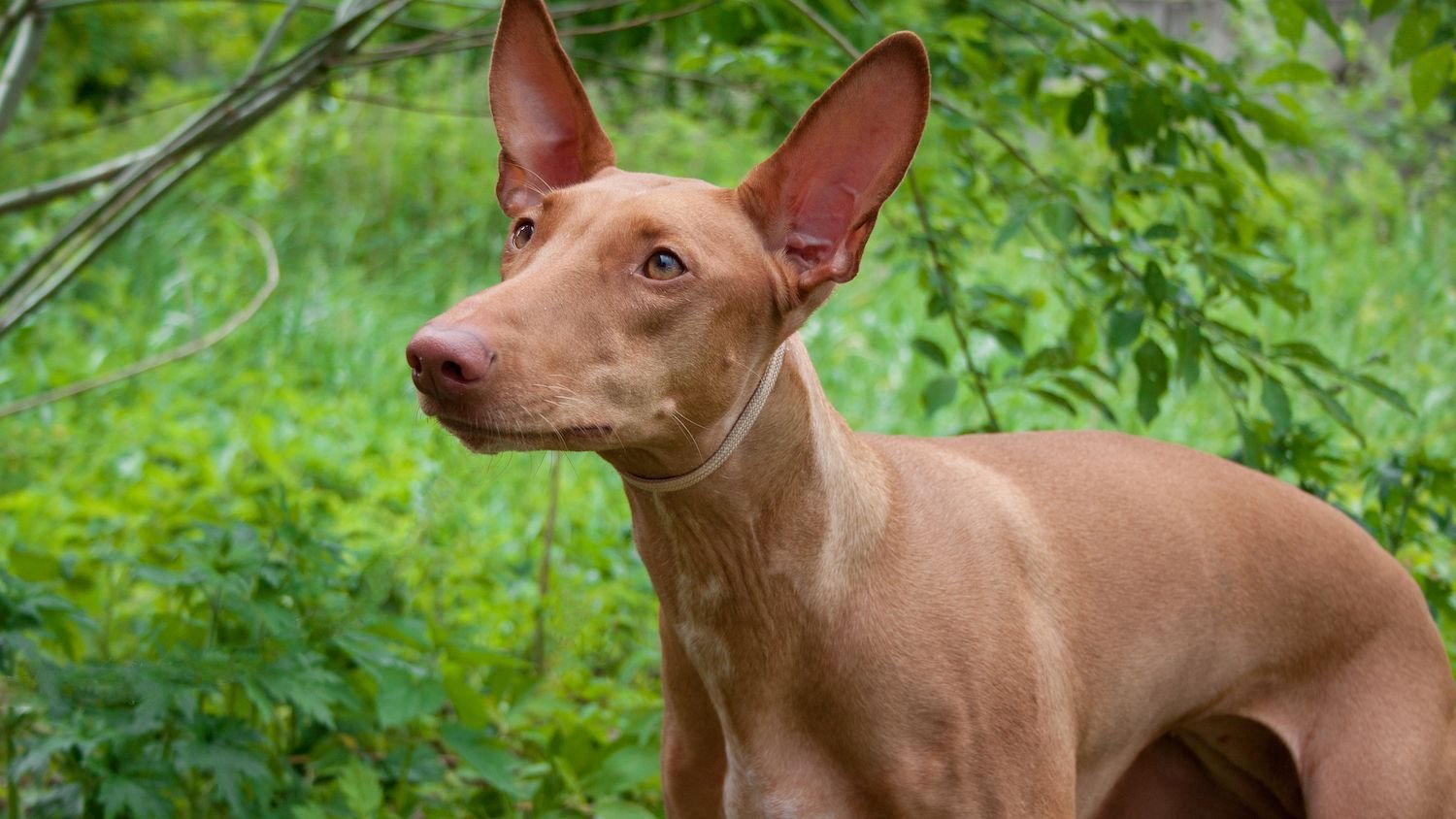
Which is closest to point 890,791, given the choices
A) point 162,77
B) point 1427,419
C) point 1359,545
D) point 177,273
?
point 1359,545

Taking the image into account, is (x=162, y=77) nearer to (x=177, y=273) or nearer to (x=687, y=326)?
(x=177, y=273)

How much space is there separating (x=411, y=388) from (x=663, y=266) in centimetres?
277

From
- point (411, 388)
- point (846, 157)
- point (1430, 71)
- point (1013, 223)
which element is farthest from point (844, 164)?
point (411, 388)

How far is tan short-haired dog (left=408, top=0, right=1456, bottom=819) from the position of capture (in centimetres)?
212

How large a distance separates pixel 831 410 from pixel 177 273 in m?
5.67

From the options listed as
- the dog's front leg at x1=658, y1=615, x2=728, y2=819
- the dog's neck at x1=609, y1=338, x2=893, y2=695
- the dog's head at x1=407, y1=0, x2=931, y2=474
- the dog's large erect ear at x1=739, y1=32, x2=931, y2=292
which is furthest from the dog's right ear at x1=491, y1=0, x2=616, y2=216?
the dog's front leg at x1=658, y1=615, x2=728, y2=819

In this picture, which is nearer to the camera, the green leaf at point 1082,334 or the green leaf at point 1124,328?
the green leaf at point 1124,328

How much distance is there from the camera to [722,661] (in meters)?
2.45

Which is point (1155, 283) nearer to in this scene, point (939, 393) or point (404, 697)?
point (939, 393)

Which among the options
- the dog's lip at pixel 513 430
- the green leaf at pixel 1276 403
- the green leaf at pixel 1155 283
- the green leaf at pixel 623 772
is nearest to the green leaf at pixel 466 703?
the green leaf at pixel 623 772

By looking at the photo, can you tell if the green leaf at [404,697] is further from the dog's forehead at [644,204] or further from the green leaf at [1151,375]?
the green leaf at [1151,375]

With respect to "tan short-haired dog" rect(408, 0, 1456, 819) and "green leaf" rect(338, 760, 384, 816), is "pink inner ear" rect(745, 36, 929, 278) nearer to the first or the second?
"tan short-haired dog" rect(408, 0, 1456, 819)

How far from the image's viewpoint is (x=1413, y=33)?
2.92 metres

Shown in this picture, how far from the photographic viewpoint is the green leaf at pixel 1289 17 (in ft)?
9.51
